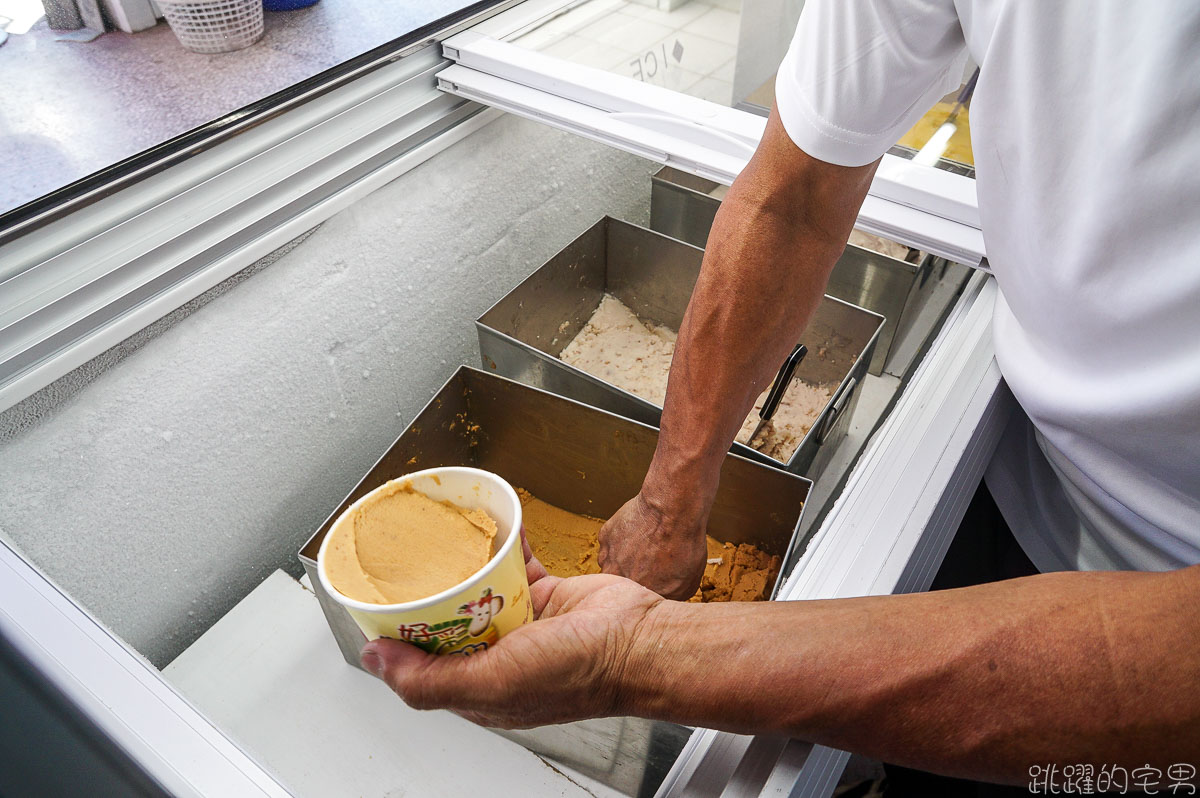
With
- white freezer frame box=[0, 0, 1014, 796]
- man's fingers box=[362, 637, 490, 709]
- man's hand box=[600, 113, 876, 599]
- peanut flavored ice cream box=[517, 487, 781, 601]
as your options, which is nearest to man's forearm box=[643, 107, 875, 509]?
man's hand box=[600, 113, 876, 599]

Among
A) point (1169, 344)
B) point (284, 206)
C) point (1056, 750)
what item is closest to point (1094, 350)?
point (1169, 344)

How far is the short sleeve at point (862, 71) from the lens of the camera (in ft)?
2.65

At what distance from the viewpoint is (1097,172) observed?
67 cm

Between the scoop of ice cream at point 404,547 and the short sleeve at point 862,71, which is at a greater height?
the short sleeve at point 862,71

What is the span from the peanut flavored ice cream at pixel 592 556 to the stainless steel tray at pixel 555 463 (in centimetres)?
2

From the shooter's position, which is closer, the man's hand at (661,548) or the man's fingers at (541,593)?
the man's fingers at (541,593)

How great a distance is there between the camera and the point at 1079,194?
2.28 feet

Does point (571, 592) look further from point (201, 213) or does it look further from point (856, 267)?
point (856, 267)

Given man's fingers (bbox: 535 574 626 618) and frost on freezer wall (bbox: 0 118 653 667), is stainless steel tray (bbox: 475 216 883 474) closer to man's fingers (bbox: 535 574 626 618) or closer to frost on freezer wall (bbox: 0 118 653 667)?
frost on freezer wall (bbox: 0 118 653 667)

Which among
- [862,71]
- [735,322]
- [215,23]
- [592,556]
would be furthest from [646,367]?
[215,23]

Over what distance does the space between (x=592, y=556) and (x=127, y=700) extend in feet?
2.84

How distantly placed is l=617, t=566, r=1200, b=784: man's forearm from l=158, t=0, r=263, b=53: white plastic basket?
1162 mm

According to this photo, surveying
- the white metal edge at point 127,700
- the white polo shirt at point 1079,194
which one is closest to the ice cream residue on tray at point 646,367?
the white polo shirt at point 1079,194

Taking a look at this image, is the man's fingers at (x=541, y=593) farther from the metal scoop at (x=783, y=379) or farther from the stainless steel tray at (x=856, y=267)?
the stainless steel tray at (x=856, y=267)
